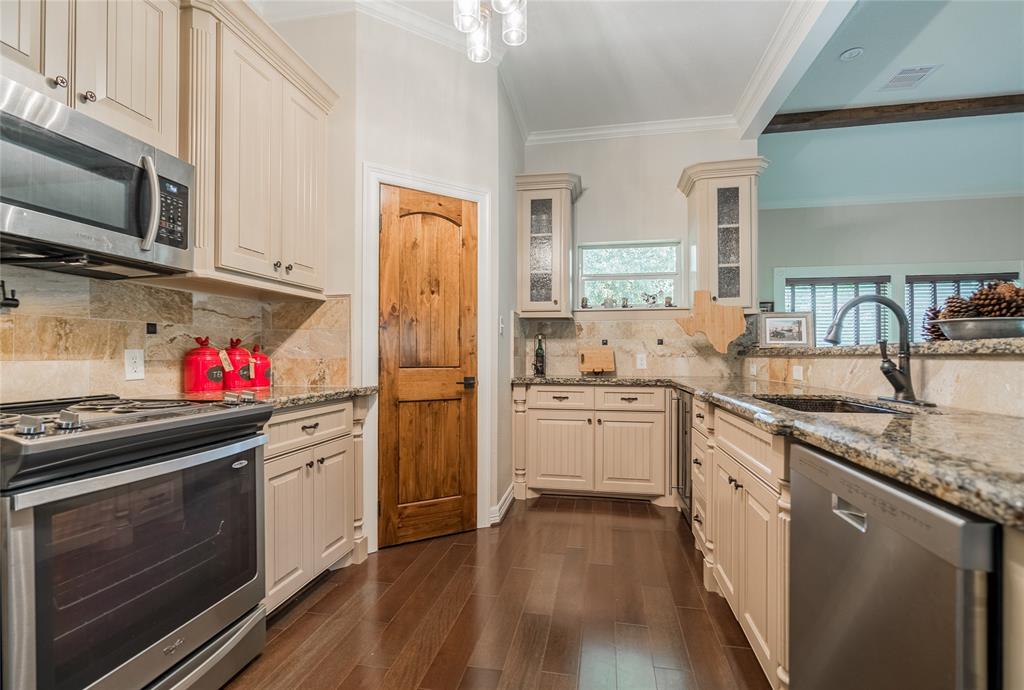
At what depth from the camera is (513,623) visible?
189cm

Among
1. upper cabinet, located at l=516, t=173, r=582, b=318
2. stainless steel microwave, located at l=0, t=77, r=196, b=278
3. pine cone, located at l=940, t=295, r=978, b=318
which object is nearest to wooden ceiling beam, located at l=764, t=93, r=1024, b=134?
upper cabinet, located at l=516, t=173, r=582, b=318

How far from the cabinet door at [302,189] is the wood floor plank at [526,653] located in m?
1.91

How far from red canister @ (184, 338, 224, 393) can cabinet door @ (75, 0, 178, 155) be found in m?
0.88

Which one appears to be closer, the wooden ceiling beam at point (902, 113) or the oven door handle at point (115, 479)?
→ the oven door handle at point (115, 479)

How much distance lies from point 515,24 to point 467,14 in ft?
0.68

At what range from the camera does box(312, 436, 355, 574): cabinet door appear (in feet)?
6.97

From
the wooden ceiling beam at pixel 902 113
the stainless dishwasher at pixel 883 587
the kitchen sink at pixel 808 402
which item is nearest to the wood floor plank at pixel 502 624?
the stainless dishwasher at pixel 883 587

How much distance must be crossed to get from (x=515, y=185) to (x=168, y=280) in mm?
2574

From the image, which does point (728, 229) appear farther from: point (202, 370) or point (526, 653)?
point (202, 370)

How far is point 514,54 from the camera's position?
307cm

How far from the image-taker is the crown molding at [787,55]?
2363 mm

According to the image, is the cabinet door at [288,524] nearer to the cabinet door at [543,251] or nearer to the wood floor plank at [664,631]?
the wood floor plank at [664,631]

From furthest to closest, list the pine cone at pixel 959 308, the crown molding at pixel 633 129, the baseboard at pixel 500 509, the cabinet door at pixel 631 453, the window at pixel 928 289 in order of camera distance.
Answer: the window at pixel 928 289, the crown molding at pixel 633 129, the cabinet door at pixel 631 453, the baseboard at pixel 500 509, the pine cone at pixel 959 308

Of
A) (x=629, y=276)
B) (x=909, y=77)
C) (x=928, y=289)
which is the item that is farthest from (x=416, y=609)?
(x=928, y=289)
